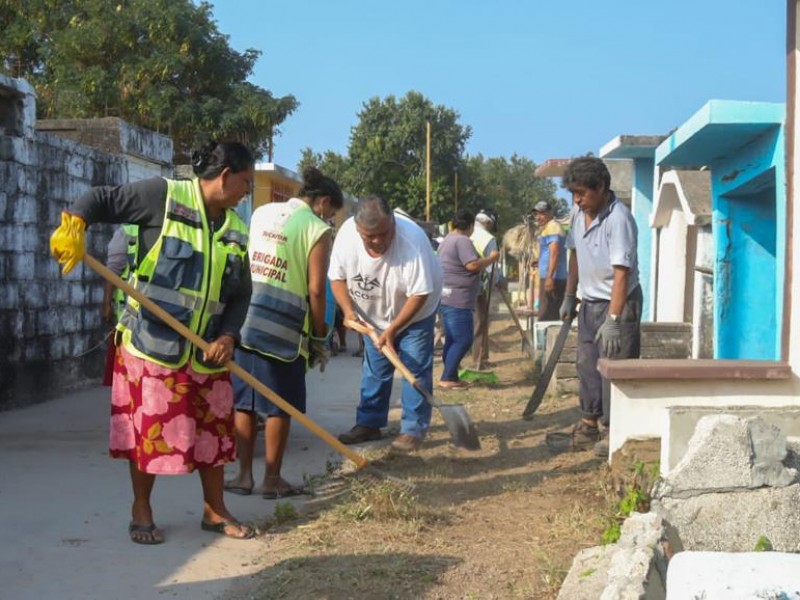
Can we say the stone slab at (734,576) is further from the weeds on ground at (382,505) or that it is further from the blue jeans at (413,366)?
the blue jeans at (413,366)

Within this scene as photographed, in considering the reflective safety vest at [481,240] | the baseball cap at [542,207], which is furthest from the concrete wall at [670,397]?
the baseball cap at [542,207]

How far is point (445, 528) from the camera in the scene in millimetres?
4852

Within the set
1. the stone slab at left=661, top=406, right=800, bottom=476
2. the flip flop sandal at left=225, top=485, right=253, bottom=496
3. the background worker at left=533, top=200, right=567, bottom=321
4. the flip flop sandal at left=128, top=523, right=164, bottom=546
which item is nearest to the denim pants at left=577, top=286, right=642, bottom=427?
the stone slab at left=661, top=406, right=800, bottom=476

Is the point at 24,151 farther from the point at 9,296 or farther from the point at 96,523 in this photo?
the point at 96,523

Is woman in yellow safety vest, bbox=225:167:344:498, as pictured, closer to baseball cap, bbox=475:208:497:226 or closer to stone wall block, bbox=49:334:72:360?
stone wall block, bbox=49:334:72:360

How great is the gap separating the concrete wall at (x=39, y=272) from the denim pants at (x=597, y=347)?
439 centimetres

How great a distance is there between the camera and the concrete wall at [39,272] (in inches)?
310

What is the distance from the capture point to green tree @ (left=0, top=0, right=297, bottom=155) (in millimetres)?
24453

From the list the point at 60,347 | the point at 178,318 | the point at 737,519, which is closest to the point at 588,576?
the point at 737,519

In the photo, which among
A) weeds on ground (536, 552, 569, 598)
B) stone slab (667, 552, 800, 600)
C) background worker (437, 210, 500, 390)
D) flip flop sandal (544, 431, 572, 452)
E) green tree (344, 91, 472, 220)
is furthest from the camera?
green tree (344, 91, 472, 220)

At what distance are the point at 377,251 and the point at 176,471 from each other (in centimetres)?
238

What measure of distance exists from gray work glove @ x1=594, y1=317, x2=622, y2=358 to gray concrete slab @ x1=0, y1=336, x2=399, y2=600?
6.11 ft

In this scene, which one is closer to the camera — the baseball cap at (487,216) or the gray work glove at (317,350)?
the gray work glove at (317,350)

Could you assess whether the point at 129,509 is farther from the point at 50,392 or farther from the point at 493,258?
the point at 493,258
